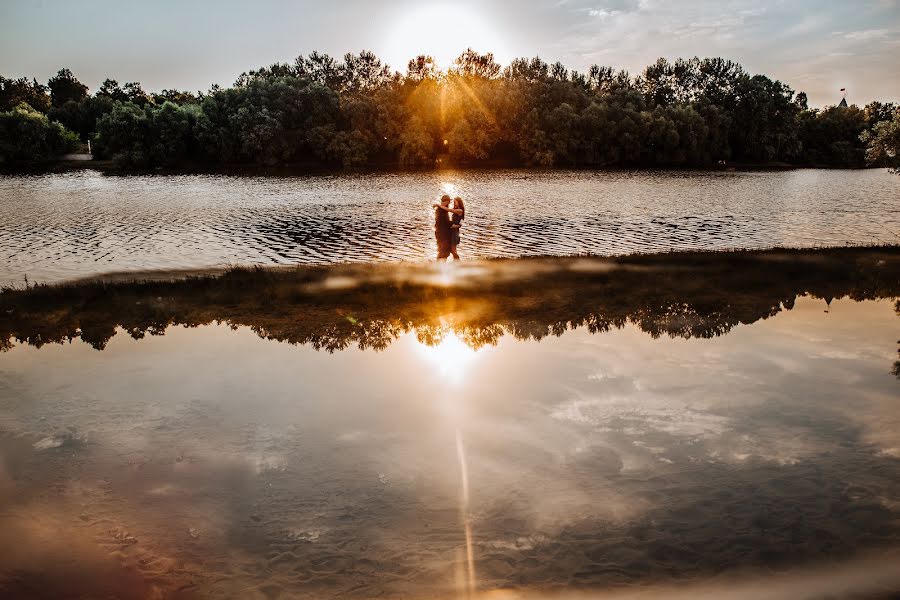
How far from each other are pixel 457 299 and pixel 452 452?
927 centimetres

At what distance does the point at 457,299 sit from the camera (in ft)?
58.9

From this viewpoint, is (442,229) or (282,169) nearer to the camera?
(442,229)

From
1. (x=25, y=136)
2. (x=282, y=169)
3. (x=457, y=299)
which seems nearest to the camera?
(x=457, y=299)

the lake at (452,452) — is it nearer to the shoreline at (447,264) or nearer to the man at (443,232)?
the shoreline at (447,264)

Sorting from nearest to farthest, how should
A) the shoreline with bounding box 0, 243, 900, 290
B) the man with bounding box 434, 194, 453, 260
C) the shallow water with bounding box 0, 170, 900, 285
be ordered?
the shoreline with bounding box 0, 243, 900, 290 → the man with bounding box 434, 194, 453, 260 → the shallow water with bounding box 0, 170, 900, 285

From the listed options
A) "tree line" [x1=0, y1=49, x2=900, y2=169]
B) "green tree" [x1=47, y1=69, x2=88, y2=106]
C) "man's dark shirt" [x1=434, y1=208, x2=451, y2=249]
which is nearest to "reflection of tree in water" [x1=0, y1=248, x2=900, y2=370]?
"man's dark shirt" [x1=434, y1=208, x2=451, y2=249]

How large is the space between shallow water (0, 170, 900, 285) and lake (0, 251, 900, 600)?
9756 millimetres

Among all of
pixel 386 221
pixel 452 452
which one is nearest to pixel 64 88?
pixel 386 221

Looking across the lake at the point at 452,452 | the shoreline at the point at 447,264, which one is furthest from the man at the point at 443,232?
the lake at the point at 452,452

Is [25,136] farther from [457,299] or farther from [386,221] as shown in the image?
[457,299]

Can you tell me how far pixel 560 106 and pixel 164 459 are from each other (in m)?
102

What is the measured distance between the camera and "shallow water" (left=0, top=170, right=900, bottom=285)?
1035 inches

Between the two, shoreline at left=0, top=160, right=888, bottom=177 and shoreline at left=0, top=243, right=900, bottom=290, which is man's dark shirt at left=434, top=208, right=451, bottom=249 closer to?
shoreline at left=0, top=243, right=900, bottom=290

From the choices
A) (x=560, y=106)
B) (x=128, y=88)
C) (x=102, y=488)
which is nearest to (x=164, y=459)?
(x=102, y=488)
